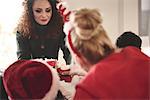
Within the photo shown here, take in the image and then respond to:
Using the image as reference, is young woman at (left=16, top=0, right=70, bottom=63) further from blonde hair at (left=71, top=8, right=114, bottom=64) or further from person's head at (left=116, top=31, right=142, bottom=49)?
blonde hair at (left=71, top=8, right=114, bottom=64)

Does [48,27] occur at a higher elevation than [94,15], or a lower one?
lower

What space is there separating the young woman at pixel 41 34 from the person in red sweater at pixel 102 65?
55 cm

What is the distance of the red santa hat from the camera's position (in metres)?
1.06

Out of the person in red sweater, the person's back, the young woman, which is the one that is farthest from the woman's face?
the person's back

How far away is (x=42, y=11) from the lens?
161 cm

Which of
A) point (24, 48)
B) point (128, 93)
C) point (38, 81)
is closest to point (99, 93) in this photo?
point (128, 93)

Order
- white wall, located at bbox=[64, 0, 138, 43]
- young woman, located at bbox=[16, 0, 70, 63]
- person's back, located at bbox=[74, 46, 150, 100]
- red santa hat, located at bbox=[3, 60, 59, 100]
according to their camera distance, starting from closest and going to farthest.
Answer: person's back, located at bbox=[74, 46, 150, 100]
red santa hat, located at bbox=[3, 60, 59, 100]
young woman, located at bbox=[16, 0, 70, 63]
white wall, located at bbox=[64, 0, 138, 43]

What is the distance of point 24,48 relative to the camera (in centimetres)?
156

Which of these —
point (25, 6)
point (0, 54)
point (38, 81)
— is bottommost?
point (0, 54)

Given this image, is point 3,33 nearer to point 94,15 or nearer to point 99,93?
point 94,15

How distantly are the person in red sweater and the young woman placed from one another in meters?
0.55

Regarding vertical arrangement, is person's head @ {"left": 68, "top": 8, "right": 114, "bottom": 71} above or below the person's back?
above

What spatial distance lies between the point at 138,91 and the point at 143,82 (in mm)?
→ 35

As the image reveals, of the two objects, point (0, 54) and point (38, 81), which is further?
point (0, 54)
